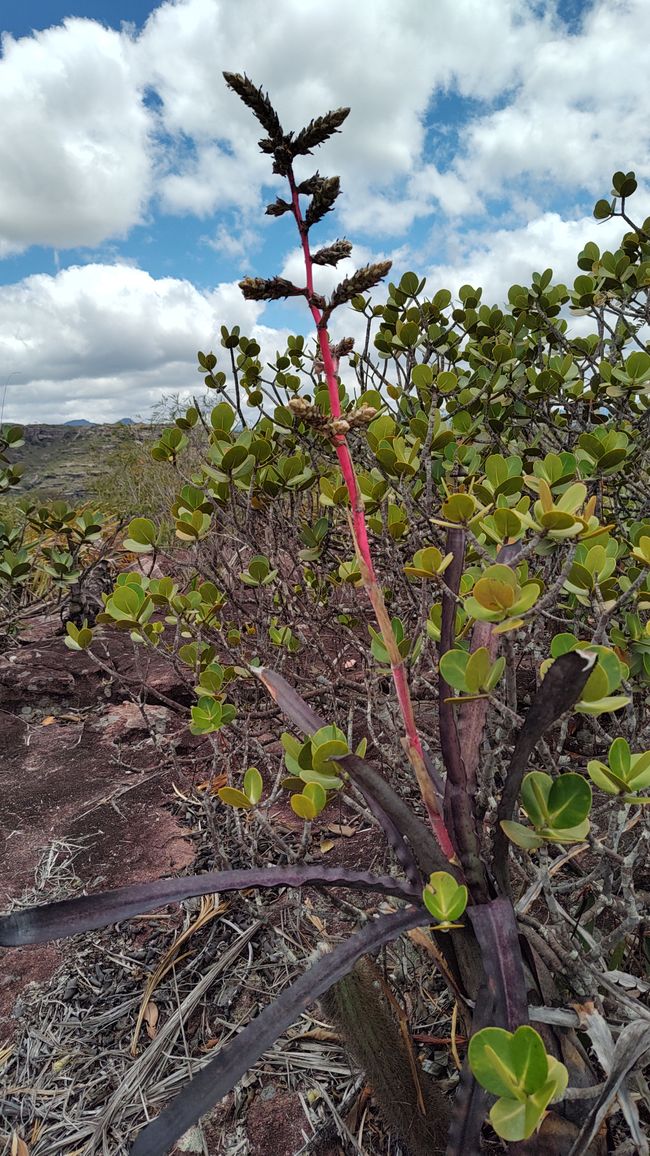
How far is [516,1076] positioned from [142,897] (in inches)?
23.1

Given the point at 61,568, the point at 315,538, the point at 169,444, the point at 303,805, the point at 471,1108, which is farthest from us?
the point at 61,568

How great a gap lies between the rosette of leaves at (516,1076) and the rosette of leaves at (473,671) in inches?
13.8

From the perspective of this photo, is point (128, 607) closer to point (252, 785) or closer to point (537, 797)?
point (252, 785)

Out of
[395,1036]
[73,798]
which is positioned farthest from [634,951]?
[73,798]

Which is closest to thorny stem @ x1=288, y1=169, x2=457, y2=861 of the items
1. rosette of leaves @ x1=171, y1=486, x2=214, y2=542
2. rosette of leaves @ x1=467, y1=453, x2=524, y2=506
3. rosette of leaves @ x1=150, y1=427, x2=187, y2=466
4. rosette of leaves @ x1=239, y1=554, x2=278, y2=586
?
rosette of leaves @ x1=467, y1=453, x2=524, y2=506

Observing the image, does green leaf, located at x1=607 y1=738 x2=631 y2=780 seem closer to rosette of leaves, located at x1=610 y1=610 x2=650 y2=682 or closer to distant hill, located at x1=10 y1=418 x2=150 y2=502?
rosette of leaves, located at x1=610 y1=610 x2=650 y2=682

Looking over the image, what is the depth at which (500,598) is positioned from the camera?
2.72ft

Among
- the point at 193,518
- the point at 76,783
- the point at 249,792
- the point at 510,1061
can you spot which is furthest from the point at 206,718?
the point at 76,783

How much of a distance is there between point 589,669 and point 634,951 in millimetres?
800

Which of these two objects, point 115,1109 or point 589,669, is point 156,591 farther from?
point 589,669

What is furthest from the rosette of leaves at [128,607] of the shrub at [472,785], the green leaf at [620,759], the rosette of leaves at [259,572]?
the green leaf at [620,759]

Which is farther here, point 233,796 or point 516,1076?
point 233,796

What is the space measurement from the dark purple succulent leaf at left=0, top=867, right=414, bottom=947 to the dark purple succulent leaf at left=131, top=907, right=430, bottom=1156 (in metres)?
0.06

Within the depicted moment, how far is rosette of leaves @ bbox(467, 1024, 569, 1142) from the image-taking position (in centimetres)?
A: 61
